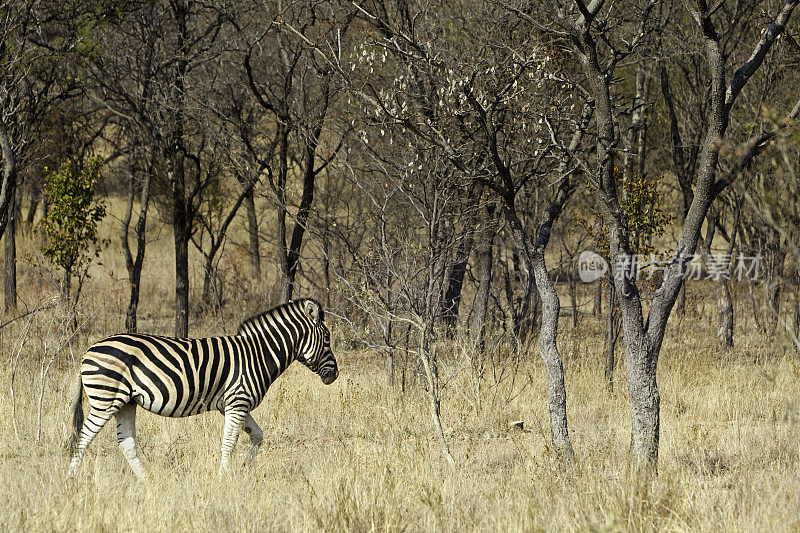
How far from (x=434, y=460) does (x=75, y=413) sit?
3.26 metres

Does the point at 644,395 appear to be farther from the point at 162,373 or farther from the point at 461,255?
the point at 461,255

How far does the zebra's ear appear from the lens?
313 inches

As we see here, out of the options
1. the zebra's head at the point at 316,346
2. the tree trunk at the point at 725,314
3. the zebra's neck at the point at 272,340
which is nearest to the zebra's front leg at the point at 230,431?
the zebra's neck at the point at 272,340

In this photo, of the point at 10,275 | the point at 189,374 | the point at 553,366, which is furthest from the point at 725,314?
the point at 10,275

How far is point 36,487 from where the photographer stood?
5.99 meters

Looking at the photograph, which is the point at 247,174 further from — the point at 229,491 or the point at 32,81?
the point at 229,491

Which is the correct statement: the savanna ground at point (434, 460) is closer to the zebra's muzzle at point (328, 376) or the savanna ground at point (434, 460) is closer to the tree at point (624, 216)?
the tree at point (624, 216)

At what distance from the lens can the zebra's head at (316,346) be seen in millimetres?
7949

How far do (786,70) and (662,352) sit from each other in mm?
5392

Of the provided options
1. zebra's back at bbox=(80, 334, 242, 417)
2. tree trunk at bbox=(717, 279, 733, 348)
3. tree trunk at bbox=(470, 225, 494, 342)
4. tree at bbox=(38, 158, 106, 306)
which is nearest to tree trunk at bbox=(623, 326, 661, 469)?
zebra's back at bbox=(80, 334, 242, 417)

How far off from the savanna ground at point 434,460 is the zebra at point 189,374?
1.09 ft

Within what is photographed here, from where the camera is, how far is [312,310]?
7973 mm

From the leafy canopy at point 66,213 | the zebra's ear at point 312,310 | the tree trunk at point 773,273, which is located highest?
the leafy canopy at point 66,213

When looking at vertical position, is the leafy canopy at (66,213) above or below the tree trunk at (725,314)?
above
